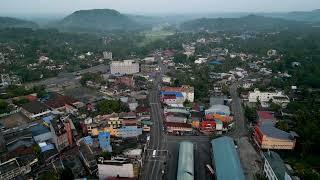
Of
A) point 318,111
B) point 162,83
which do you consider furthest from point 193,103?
point 318,111

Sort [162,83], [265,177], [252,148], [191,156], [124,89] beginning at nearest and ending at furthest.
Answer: [265,177], [191,156], [252,148], [124,89], [162,83]

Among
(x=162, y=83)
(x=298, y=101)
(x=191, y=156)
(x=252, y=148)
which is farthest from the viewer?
(x=162, y=83)

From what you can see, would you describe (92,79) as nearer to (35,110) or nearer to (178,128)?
(35,110)

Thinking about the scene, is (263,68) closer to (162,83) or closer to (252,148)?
(162,83)

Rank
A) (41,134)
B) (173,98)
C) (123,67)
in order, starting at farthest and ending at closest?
(123,67) < (173,98) < (41,134)

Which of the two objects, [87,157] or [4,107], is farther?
[4,107]

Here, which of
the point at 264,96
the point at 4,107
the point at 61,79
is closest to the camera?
the point at 4,107

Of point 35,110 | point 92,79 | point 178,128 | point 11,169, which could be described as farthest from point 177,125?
point 92,79
